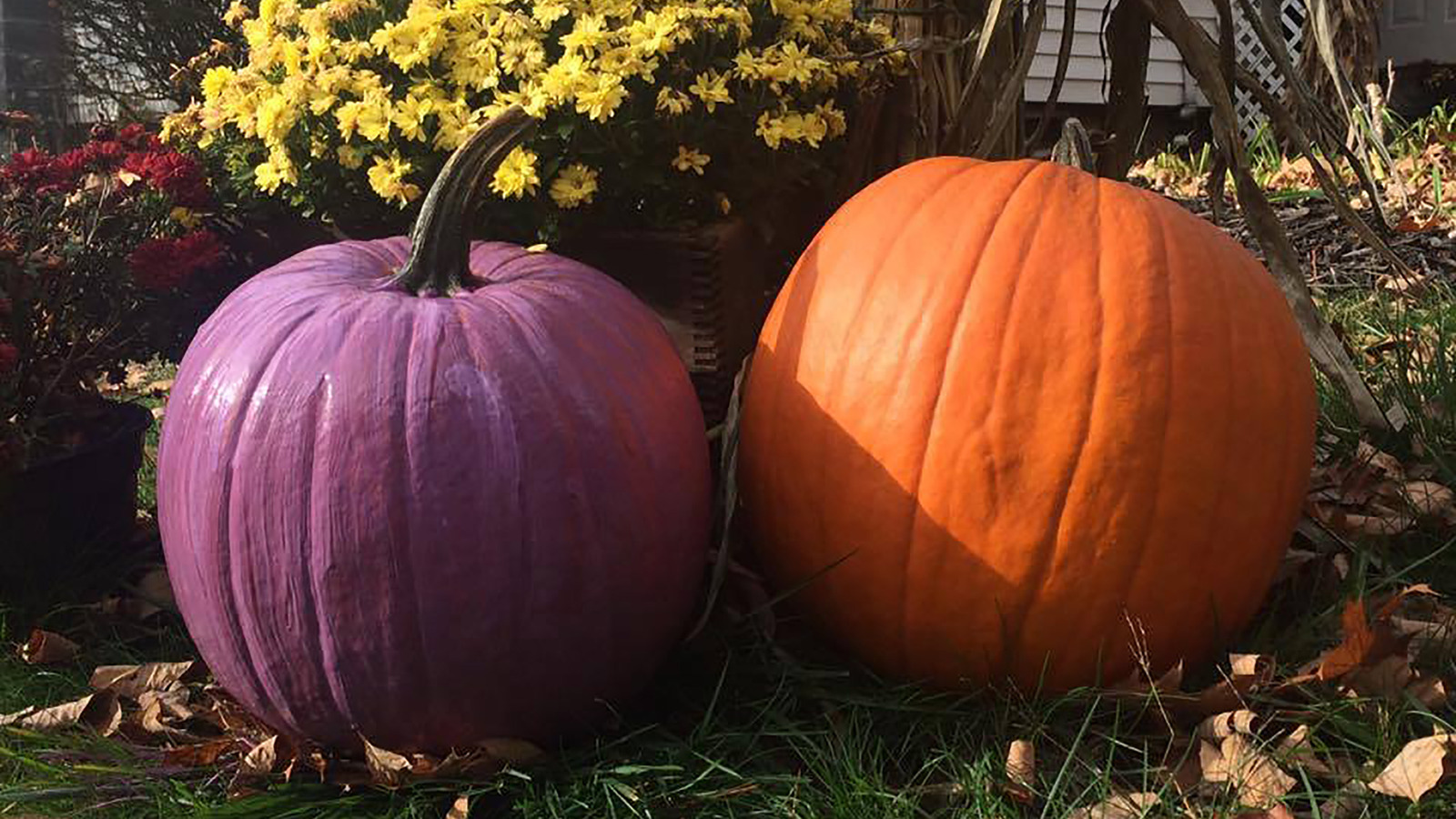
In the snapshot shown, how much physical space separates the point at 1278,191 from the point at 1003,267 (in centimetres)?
468

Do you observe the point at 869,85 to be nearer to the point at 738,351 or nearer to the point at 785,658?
the point at 738,351

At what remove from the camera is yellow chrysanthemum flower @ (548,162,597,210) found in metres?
2.11

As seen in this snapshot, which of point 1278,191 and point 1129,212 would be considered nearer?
point 1129,212

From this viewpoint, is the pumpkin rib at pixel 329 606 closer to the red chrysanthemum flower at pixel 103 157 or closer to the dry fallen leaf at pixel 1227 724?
the dry fallen leaf at pixel 1227 724

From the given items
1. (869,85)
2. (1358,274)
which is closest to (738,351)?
(869,85)

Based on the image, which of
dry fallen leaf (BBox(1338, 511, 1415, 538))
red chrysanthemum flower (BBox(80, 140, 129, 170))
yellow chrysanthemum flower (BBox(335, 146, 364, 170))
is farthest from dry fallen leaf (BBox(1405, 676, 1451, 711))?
red chrysanthemum flower (BBox(80, 140, 129, 170))

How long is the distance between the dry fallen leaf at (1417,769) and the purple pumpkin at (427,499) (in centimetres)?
88

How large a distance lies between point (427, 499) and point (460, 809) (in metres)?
0.37

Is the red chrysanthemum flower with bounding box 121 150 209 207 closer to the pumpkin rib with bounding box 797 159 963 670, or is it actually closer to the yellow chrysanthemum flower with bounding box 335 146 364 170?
the yellow chrysanthemum flower with bounding box 335 146 364 170

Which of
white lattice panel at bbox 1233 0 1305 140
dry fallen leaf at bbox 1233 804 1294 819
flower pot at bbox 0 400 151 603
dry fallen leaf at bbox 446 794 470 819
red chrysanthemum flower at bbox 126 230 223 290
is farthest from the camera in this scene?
white lattice panel at bbox 1233 0 1305 140

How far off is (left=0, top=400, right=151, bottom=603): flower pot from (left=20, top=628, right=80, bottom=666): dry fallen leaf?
0.19 metres

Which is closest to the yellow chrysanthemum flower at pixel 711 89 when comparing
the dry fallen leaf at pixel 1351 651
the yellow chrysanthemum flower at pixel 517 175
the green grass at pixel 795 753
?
the yellow chrysanthemum flower at pixel 517 175

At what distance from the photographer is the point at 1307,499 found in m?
2.26

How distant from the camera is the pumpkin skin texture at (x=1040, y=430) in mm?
1646
